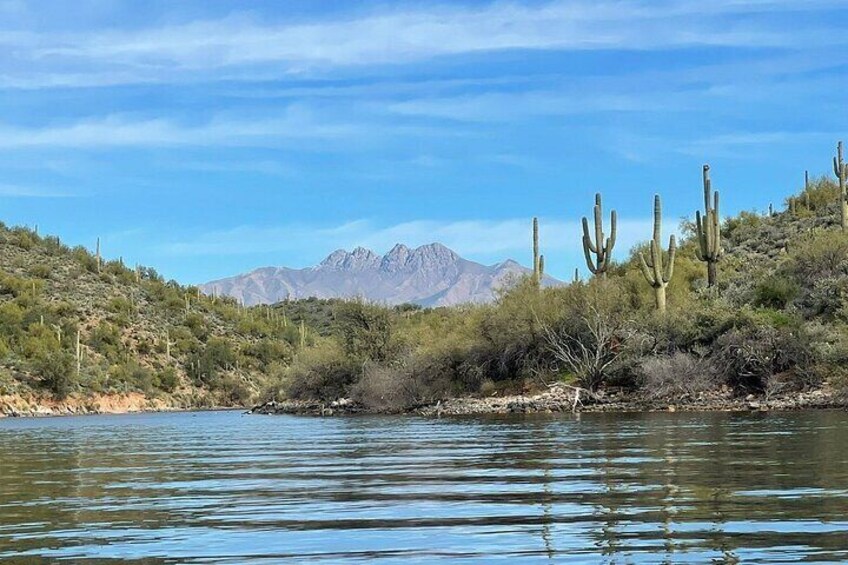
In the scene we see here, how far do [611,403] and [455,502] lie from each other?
34.2 meters

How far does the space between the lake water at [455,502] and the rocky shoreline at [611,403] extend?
14298mm

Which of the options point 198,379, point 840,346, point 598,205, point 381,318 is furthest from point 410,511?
point 198,379

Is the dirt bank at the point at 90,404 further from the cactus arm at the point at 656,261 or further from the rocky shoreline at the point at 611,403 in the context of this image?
the cactus arm at the point at 656,261

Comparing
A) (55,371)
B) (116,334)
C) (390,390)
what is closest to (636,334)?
(390,390)

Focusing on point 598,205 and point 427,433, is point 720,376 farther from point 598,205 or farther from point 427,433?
point 427,433

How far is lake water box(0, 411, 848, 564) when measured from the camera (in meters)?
10.5

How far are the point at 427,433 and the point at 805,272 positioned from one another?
2964 cm

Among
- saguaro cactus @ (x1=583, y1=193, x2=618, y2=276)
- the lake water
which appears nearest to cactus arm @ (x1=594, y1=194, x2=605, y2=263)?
saguaro cactus @ (x1=583, y1=193, x2=618, y2=276)

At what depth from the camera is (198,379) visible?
374 feet

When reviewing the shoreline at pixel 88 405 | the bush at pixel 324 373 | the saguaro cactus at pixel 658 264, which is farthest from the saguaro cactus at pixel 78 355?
the saguaro cactus at pixel 658 264

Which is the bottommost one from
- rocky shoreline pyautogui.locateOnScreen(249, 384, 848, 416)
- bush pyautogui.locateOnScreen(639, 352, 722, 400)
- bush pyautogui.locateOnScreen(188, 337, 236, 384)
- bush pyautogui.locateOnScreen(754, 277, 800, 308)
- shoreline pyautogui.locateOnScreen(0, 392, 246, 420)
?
shoreline pyautogui.locateOnScreen(0, 392, 246, 420)

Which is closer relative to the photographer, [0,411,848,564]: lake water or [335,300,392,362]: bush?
[0,411,848,564]: lake water

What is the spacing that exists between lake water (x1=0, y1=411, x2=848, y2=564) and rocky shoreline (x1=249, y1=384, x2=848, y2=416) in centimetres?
1430

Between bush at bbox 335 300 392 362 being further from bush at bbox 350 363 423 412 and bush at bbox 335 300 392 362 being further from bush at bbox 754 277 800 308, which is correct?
bush at bbox 754 277 800 308
